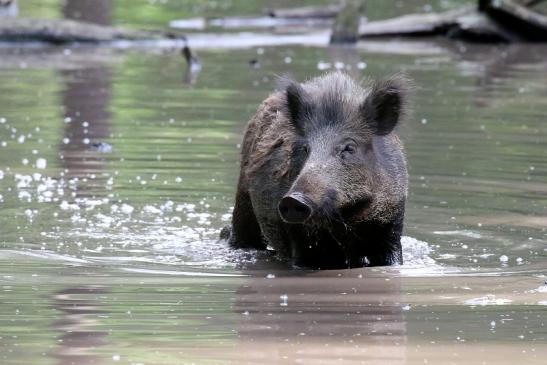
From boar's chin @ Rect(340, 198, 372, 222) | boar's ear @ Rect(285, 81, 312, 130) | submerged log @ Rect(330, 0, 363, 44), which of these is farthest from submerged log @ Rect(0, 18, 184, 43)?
boar's chin @ Rect(340, 198, 372, 222)

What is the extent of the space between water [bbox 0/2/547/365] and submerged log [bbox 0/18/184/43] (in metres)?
2.97

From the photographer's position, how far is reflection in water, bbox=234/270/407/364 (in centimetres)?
630

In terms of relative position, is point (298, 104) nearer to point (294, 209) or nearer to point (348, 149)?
point (348, 149)

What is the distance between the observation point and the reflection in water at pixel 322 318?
6297mm

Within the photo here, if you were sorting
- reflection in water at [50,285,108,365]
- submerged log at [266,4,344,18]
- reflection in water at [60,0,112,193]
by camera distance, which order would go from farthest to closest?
submerged log at [266,4,344,18] < reflection in water at [60,0,112,193] < reflection in water at [50,285,108,365]

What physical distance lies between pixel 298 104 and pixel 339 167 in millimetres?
631

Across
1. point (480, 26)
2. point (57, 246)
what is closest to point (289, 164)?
point (57, 246)

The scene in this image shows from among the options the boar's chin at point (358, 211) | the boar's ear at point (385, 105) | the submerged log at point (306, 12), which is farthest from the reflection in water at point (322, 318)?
the submerged log at point (306, 12)

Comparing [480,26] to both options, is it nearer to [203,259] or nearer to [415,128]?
[415,128]

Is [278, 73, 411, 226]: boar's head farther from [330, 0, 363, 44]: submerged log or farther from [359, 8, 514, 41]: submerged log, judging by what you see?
[359, 8, 514, 41]: submerged log

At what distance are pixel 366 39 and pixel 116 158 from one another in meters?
12.6

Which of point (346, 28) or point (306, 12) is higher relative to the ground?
point (306, 12)

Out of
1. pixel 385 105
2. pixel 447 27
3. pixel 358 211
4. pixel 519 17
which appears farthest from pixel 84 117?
pixel 447 27

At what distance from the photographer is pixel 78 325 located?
6.73m
